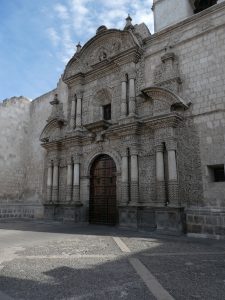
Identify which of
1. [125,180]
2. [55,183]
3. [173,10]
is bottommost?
[125,180]

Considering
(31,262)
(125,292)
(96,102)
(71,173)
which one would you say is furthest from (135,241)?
(96,102)

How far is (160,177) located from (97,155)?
315 cm

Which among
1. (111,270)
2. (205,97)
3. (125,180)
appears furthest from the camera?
(125,180)

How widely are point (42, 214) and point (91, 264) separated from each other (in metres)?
8.78

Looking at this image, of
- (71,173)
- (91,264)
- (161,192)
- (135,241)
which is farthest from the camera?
(71,173)

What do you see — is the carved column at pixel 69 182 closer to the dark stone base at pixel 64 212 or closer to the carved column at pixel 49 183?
the dark stone base at pixel 64 212

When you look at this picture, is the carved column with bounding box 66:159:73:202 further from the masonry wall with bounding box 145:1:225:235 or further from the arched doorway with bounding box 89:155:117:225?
the masonry wall with bounding box 145:1:225:235

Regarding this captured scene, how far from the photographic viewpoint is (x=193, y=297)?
2932 millimetres

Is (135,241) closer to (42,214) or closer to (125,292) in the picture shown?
(125,292)

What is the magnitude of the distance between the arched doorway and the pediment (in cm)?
418

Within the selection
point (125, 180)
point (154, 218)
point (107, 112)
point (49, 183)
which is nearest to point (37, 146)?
point (49, 183)

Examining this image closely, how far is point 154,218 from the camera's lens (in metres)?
8.25

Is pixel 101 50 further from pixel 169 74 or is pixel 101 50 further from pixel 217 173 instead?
pixel 217 173

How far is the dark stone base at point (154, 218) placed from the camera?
761 cm
